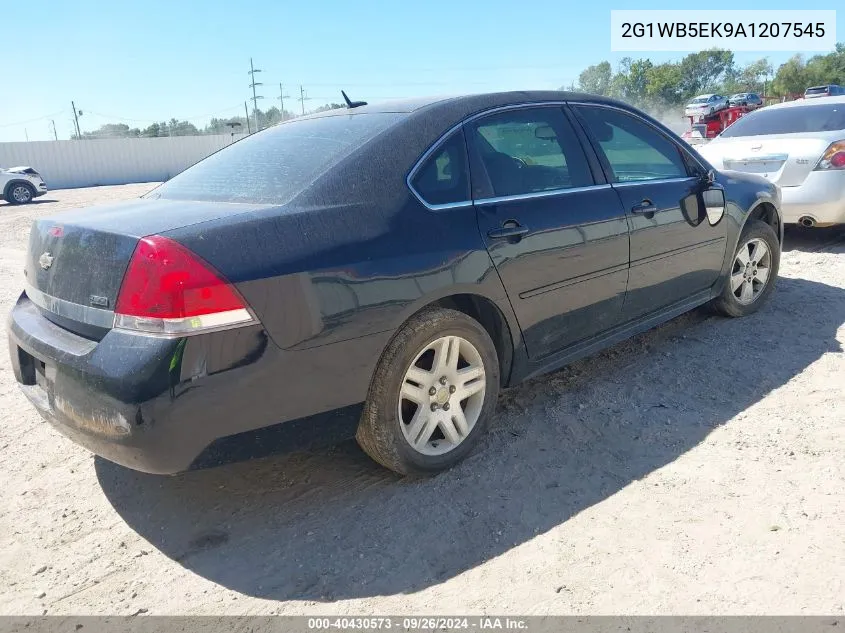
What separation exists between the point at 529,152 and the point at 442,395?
1.32 m

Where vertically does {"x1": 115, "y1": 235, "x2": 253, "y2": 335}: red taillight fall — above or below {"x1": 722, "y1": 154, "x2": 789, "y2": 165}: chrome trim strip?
above

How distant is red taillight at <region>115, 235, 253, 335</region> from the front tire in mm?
686

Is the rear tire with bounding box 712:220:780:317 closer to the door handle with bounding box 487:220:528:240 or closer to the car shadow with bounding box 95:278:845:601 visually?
the car shadow with bounding box 95:278:845:601

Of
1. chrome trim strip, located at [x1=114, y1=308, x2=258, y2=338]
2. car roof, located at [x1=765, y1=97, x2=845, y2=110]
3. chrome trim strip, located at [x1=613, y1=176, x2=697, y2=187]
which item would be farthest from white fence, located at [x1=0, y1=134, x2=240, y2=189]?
chrome trim strip, located at [x1=114, y1=308, x2=258, y2=338]

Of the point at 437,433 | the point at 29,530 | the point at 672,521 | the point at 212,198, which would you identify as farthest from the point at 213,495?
the point at 672,521

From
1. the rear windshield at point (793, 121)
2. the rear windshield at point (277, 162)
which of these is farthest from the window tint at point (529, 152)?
the rear windshield at point (793, 121)

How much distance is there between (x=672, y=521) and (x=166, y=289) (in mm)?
2020

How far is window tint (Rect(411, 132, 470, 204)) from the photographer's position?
2904mm

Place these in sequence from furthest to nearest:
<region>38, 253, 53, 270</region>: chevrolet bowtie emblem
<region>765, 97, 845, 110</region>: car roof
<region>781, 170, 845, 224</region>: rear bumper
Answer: <region>765, 97, 845, 110</region>: car roof, <region>781, 170, 845, 224</region>: rear bumper, <region>38, 253, 53, 270</region>: chevrolet bowtie emblem

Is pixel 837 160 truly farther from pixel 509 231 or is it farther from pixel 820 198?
pixel 509 231

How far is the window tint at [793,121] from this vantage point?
7.30 metres

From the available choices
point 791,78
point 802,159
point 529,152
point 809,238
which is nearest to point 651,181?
point 529,152

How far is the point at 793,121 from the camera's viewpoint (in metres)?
7.61

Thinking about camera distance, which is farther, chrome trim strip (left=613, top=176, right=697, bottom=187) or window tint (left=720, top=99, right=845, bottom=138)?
window tint (left=720, top=99, right=845, bottom=138)
